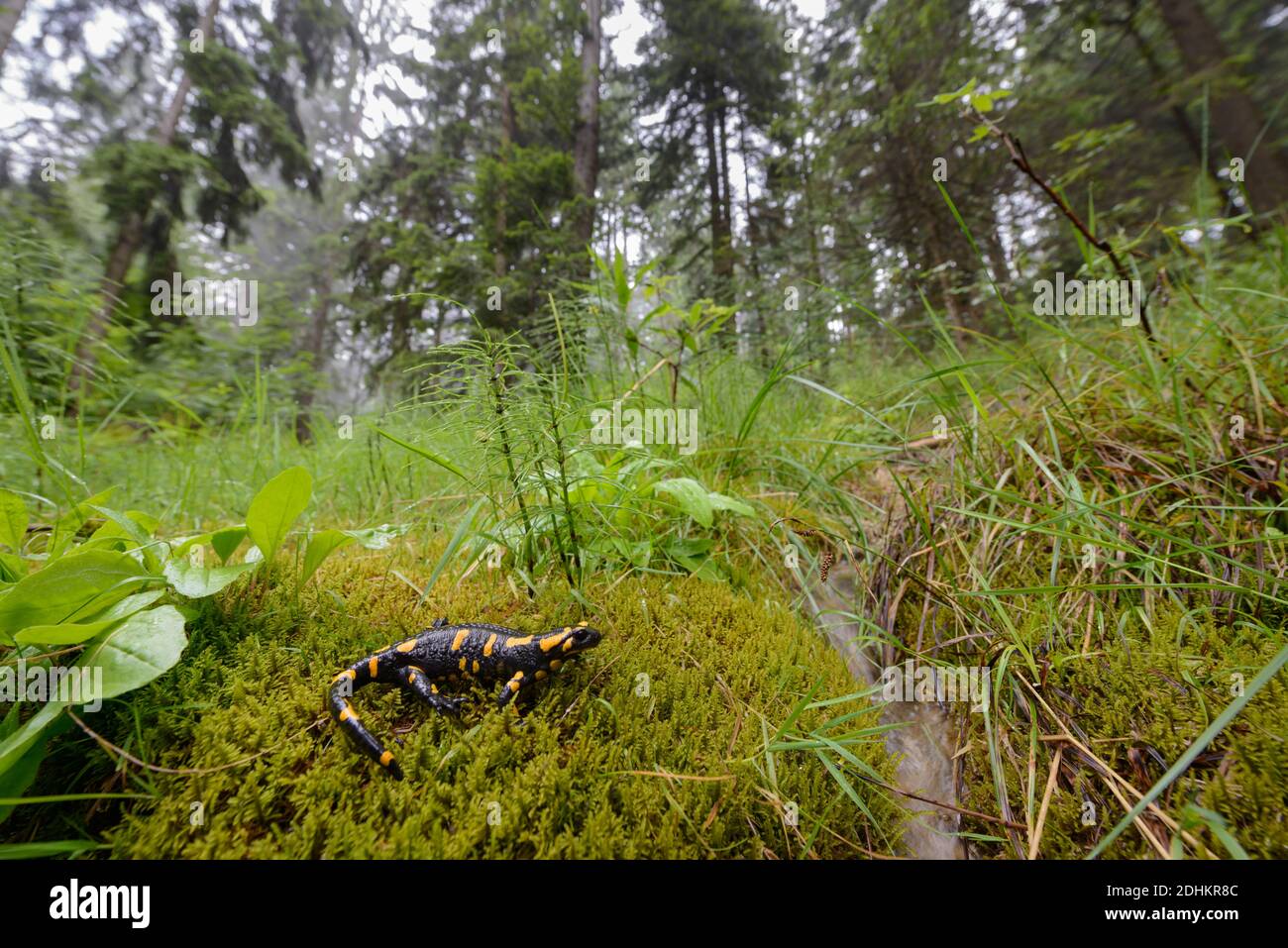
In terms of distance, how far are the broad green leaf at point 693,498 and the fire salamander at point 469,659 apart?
30.1 inches

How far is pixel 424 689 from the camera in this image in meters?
1.43

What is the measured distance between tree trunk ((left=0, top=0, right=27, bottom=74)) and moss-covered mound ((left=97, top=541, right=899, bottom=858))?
1176 cm

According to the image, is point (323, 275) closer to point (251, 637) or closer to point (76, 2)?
point (76, 2)

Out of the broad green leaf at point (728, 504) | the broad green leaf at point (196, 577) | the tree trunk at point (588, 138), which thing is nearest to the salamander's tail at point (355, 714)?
the broad green leaf at point (196, 577)

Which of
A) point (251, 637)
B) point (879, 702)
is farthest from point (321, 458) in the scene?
point (879, 702)

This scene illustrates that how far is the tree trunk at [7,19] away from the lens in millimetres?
6980

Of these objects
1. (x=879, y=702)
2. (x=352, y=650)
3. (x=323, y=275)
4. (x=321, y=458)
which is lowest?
(x=879, y=702)

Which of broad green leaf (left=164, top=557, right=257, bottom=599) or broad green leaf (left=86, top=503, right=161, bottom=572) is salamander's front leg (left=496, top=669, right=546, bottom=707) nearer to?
broad green leaf (left=164, top=557, right=257, bottom=599)

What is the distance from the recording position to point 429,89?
13266 millimetres

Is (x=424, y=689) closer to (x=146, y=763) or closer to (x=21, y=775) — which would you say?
(x=146, y=763)

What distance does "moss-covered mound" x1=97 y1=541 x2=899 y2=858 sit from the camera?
44.0 inches

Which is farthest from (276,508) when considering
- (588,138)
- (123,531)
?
(588,138)

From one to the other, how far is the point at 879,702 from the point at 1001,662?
1.57 ft

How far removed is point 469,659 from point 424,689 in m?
0.16
